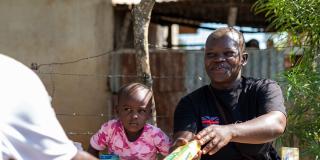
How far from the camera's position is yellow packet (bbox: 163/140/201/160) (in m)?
2.32

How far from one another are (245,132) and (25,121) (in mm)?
1152

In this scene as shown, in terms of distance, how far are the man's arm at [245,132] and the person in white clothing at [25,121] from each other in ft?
2.75

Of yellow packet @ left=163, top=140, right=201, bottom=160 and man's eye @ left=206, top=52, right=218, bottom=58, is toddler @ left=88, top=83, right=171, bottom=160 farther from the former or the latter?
yellow packet @ left=163, top=140, right=201, bottom=160

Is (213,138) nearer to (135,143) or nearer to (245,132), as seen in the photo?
(245,132)

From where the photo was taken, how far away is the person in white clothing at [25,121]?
165 centimetres

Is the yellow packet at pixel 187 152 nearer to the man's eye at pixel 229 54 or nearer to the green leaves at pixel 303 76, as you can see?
the man's eye at pixel 229 54

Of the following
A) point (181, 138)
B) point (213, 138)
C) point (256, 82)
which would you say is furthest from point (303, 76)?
point (213, 138)

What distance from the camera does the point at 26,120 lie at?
1.65 m

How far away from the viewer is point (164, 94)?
745 centimetres

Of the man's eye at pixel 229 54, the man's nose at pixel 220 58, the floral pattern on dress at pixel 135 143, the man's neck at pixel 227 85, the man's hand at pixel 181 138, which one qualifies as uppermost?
the man's eye at pixel 229 54

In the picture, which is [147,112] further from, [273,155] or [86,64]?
[86,64]

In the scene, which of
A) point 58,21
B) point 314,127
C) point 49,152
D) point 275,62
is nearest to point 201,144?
point 49,152

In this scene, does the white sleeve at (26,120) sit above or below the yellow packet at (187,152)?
above

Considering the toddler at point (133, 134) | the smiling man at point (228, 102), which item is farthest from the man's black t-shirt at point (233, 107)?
the toddler at point (133, 134)
